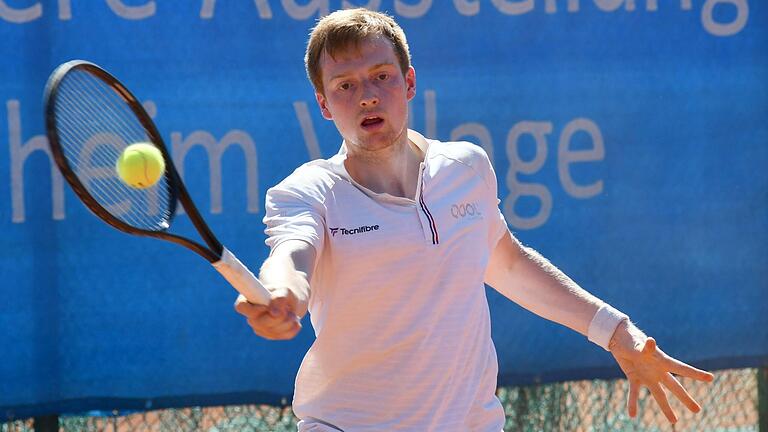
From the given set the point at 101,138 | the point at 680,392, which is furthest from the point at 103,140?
the point at 680,392

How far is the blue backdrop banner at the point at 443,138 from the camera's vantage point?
3.75 m

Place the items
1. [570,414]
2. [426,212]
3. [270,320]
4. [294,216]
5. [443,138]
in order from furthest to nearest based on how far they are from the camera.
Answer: [570,414] < [443,138] < [426,212] < [294,216] < [270,320]

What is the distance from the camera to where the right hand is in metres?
1.97

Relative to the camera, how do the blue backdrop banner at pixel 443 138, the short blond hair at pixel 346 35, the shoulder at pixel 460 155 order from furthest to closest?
the blue backdrop banner at pixel 443 138, the shoulder at pixel 460 155, the short blond hair at pixel 346 35

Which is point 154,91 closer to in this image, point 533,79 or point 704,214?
point 533,79

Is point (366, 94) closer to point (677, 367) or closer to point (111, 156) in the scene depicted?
point (677, 367)

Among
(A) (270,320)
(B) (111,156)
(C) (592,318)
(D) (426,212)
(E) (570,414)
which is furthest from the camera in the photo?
(E) (570,414)

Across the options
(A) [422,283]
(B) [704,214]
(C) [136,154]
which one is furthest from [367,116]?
(B) [704,214]

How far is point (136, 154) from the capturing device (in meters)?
2.25

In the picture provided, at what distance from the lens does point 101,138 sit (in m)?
2.70

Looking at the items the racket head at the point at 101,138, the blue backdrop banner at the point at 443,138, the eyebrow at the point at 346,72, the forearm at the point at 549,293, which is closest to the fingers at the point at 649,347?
the forearm at the point at 549,293

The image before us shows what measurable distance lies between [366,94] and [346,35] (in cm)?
14

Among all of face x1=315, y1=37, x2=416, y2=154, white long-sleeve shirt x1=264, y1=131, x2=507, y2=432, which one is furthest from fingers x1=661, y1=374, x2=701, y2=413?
face x1=315, y1=37, x2=416, y2=154

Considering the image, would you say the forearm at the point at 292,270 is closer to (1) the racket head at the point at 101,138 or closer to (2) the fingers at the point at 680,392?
(1) the racket head at the point at 101,138
